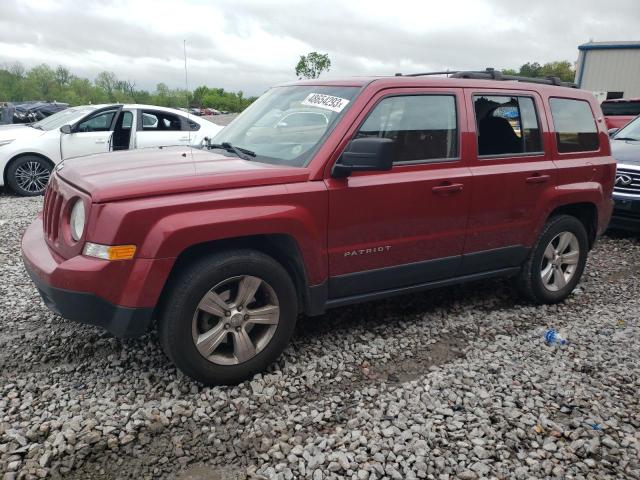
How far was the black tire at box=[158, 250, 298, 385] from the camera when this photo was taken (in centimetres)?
295

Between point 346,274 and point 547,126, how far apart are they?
221 centimetres

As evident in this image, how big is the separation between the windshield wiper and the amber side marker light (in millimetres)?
1106

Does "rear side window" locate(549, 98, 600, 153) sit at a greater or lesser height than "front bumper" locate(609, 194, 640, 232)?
greater

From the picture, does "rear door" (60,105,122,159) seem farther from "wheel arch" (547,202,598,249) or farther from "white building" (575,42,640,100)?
"white building" (575,42,640,100)

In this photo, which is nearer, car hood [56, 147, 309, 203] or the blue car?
car hood [56, 147, 309, 203]

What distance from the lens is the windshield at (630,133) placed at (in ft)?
26.7

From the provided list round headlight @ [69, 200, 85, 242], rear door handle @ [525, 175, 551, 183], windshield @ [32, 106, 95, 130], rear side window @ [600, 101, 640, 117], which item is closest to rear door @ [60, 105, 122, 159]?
windshield @ [32, 106, 95, 130]

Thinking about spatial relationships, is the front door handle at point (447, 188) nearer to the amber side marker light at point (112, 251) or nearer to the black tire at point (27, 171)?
the amber side marker light at point (112, 251)

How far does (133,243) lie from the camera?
277cm

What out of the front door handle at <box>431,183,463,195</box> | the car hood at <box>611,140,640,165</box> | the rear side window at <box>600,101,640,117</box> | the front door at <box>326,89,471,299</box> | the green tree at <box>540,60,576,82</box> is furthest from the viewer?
the green tree at <box>540,60,576,82</box>

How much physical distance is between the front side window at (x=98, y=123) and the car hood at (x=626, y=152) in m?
8.03

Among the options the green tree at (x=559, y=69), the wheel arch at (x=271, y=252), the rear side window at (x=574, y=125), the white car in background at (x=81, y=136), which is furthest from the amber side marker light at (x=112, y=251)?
the green tree at (x=559, y=69)

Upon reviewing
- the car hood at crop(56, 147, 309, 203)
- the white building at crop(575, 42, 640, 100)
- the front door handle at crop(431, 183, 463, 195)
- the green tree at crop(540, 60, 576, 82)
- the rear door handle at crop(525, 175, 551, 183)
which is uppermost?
the green tree at crop(540, 60, 576, 82)

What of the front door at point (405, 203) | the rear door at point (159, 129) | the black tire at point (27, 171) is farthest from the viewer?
the rear door at point (159, 129)
